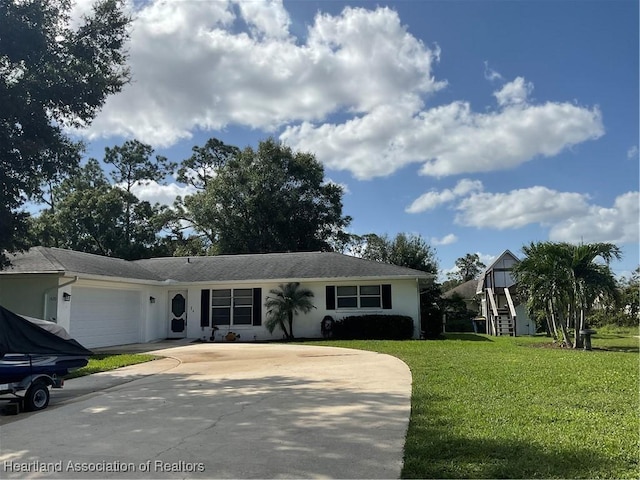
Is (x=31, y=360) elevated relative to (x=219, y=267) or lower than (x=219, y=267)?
lower

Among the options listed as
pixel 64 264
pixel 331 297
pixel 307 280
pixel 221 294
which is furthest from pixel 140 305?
pixel 331 297

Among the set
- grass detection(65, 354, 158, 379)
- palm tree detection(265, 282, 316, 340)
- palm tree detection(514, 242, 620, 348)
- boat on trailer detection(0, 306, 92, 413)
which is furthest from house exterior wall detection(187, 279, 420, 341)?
boat on trailer detection(0, 306, 92, 413)

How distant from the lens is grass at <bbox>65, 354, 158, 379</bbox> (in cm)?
1053

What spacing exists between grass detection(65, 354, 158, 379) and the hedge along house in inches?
154

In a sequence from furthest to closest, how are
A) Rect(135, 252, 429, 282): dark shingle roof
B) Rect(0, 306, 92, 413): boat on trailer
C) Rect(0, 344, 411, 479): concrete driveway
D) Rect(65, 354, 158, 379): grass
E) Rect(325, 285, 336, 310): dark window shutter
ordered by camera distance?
Rect(325, 285, 336, 310): dark window shutter < Rect(135, 252, 429, 282): dark shingle roof < Rect(65, 354, 158, 379): grass < Rect(0, 306, 92, 413): boat on trailer < Rect(0, 344, 411, 479): concrete driveway

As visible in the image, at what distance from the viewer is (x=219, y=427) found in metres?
5.77

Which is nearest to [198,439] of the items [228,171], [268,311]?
[268,311]

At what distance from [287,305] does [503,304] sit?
18.5m

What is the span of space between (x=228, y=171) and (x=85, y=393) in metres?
30.1

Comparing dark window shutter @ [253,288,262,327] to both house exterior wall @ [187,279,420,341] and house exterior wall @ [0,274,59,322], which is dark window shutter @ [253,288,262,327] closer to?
house exterior wall @ [187,279,420,341]

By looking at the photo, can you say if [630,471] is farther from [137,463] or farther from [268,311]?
[268,311]

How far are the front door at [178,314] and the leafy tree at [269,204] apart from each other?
1376 centimetres

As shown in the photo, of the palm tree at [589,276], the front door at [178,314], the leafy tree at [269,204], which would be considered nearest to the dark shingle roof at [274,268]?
the front door at [178,314]

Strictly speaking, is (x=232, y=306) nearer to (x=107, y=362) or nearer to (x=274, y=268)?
(x=274, y=268)
